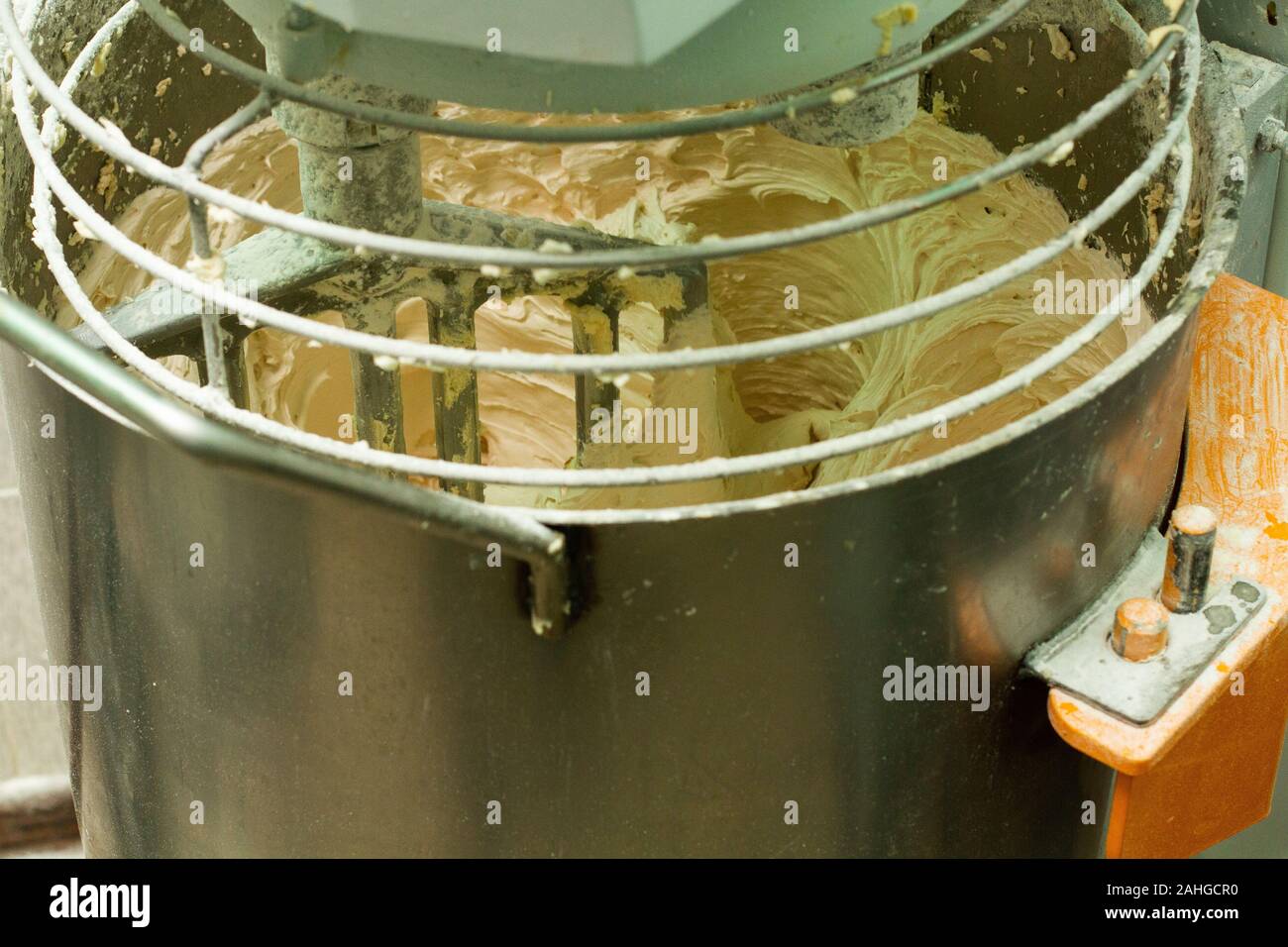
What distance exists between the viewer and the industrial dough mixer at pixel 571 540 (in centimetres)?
67

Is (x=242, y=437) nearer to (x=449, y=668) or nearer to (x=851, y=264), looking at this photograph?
(x=449, y=668)

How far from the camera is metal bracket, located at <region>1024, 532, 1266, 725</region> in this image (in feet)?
2.57

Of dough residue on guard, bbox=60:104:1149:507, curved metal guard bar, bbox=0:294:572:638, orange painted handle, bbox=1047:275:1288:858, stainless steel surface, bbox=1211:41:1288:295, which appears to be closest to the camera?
curved metal guard bar, bbox=0:294:572:638

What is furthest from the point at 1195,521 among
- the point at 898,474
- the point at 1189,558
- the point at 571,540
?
the point at 571,540

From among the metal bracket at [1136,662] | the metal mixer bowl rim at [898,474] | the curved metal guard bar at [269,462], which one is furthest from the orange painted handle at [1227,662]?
the curved metal guard bar at [269,462]

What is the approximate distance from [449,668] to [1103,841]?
0.41 metres

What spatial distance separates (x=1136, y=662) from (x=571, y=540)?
29cm

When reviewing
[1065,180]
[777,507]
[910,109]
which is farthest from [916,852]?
[1065,180]

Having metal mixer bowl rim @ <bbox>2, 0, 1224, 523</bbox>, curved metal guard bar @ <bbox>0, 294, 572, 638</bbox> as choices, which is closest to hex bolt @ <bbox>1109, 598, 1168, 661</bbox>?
metal mixer bowl rim @ <bbox>2, 0, 1224, 523</bbox>

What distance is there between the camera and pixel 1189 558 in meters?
0.80

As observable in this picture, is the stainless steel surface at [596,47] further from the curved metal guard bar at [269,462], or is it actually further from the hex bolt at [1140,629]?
the hex bolt at [1140,629]

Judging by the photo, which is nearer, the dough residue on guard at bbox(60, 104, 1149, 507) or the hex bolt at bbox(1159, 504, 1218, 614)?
the hex bolt at bbox(1159, 504, 1218, 614)

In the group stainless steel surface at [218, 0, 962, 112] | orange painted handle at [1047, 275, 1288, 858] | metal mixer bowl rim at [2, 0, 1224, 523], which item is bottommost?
orange painted handle at [1047, 275, 1288, 858]

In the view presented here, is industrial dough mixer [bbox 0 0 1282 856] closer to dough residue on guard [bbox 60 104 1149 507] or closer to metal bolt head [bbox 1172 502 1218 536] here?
metal bolt head [bbox 1172 502 1218 536]
